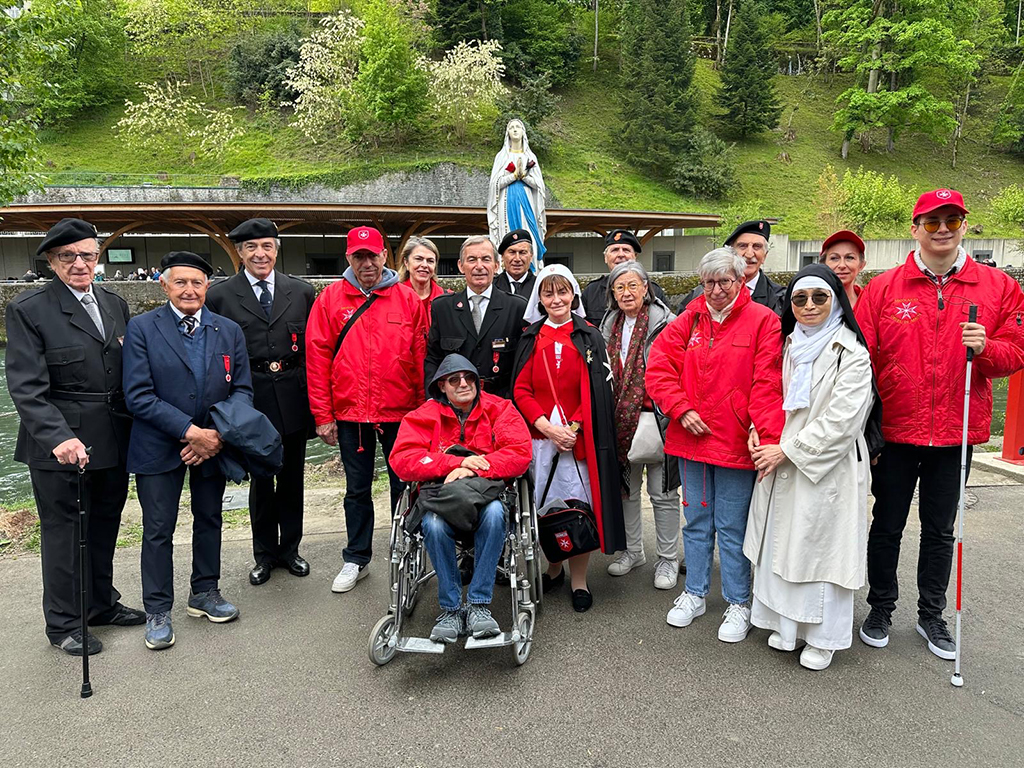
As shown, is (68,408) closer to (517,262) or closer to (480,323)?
(480,323)

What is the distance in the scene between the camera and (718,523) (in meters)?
3.46

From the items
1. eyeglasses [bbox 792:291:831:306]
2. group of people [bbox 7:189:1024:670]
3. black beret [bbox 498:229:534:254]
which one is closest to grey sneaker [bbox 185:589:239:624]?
group of people [bbox 7:189:1024:670]

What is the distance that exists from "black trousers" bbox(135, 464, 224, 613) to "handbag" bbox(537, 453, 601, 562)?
6.11 feet

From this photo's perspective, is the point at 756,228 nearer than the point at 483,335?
No

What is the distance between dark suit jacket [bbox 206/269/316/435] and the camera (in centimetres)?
400

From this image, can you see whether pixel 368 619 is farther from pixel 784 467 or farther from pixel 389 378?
pixel 784 467

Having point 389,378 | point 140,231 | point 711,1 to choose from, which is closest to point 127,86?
point 140,231

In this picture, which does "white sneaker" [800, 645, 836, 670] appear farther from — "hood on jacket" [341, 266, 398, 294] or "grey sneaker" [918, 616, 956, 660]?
"hood on jacket" [341, 266, 398, 294]

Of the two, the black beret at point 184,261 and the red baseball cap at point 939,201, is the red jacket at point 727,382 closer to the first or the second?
the red baseball cap at point 939,201

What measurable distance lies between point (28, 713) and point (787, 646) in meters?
3.44

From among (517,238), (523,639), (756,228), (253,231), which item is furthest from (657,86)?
(523,639)

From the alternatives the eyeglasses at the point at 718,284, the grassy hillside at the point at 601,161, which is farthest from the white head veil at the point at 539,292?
the grassy hillside at the point at 601,161

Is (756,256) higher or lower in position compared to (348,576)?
higher

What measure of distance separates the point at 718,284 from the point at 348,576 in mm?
2747
